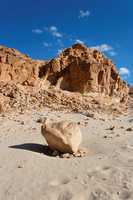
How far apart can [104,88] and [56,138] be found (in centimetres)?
1462

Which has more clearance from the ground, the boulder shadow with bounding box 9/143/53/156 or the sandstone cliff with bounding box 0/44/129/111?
the sandstone cliff with bounding box 0/44/129/111

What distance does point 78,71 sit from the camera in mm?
20188

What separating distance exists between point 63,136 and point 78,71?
43.7ft

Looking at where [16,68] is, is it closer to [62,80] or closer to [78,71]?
[62,80]

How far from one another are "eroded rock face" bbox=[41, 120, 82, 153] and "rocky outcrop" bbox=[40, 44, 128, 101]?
12.1 m

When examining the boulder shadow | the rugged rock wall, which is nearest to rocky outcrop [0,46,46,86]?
the rugged rock wall

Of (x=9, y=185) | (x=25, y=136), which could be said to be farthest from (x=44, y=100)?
(x=9, y=185)

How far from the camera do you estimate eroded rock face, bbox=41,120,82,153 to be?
720 centimetres

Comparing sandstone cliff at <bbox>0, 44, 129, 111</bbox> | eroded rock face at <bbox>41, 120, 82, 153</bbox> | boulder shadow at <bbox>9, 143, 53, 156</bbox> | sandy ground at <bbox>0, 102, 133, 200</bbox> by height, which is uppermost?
sandstone cliff at <bbox>0, 44, 129, 111</bbox>

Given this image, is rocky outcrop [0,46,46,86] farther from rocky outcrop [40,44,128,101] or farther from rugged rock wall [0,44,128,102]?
rocky outcrop [40,44,128,101]

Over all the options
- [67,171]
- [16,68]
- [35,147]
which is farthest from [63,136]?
[16,68]

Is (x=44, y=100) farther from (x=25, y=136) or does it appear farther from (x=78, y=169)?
(x=78, y=169)

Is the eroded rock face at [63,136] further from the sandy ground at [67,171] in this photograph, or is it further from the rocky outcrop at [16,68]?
the rocky outcrop at [16,68]

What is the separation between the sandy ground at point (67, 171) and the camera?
15.6 feet
